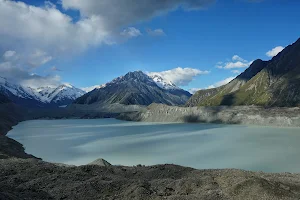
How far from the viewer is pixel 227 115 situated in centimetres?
14325

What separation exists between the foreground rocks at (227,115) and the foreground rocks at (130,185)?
101708 mm

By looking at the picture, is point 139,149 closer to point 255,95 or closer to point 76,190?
point 76,190

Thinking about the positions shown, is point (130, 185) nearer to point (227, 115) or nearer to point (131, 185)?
point (131, 185)

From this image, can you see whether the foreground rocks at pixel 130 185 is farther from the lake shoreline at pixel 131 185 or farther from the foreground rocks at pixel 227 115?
the foreground rocks at pixel 227 115

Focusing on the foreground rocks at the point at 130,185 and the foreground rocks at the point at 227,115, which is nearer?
the foreground rocks at the point at 130,185

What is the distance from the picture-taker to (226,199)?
19.7m

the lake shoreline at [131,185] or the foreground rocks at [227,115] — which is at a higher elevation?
the foreground rocks at [227,115]

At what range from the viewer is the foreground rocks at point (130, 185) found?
2042 cm

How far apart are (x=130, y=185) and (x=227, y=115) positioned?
127 meters

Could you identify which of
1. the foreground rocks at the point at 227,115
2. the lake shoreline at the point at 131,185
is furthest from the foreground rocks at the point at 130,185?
the foreground rocks at the point at 227,115

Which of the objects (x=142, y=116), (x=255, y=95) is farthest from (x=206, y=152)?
(x=255, y=95)

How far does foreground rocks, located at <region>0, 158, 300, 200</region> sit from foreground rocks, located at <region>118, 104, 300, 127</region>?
102 m

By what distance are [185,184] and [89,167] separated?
40.0 feet

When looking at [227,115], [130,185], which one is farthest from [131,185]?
[227,115]
